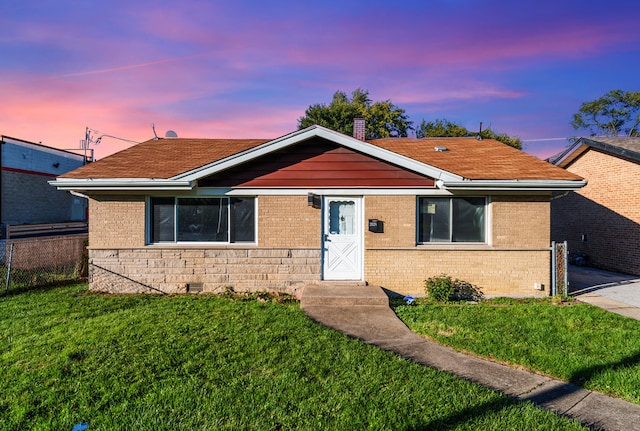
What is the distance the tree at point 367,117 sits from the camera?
32.9 meters

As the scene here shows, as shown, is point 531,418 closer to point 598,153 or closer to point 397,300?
point 397,300

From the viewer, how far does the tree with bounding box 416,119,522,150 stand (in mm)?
30886

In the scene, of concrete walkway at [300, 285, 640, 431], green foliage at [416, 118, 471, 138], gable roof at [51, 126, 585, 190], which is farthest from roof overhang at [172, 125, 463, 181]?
green foliage at [416, 118, 471, 138]

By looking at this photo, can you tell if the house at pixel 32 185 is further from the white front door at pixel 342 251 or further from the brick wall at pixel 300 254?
the white front door at pixel 342 251

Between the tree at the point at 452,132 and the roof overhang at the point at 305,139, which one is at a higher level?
the tree at the point at 452,132

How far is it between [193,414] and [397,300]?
5.48 m

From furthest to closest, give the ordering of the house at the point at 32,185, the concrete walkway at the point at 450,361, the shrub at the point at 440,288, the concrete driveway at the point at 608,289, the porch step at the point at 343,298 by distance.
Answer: the house at the point at 32,185 → the shrub at the point at 440,288 → the concrete driveway at the point at 608,289 → the porch step at the point at 343,298 → the concrete walkway at the point at 450,361

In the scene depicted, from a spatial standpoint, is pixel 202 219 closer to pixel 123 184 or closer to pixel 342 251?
→ pixel 123 184

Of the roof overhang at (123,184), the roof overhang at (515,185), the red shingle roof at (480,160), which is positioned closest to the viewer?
the roof overhang at (515,185)

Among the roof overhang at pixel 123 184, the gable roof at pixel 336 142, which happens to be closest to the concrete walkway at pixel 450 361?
the gable roof at pixel 336 142

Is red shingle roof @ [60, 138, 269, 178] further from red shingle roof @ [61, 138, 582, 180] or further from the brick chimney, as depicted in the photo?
the brick chimney

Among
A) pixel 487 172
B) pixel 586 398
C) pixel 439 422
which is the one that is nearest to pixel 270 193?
pixel 487 172

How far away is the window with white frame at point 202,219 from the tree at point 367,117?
25.6 m

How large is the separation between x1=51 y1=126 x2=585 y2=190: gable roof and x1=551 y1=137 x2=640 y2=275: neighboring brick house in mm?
5025
